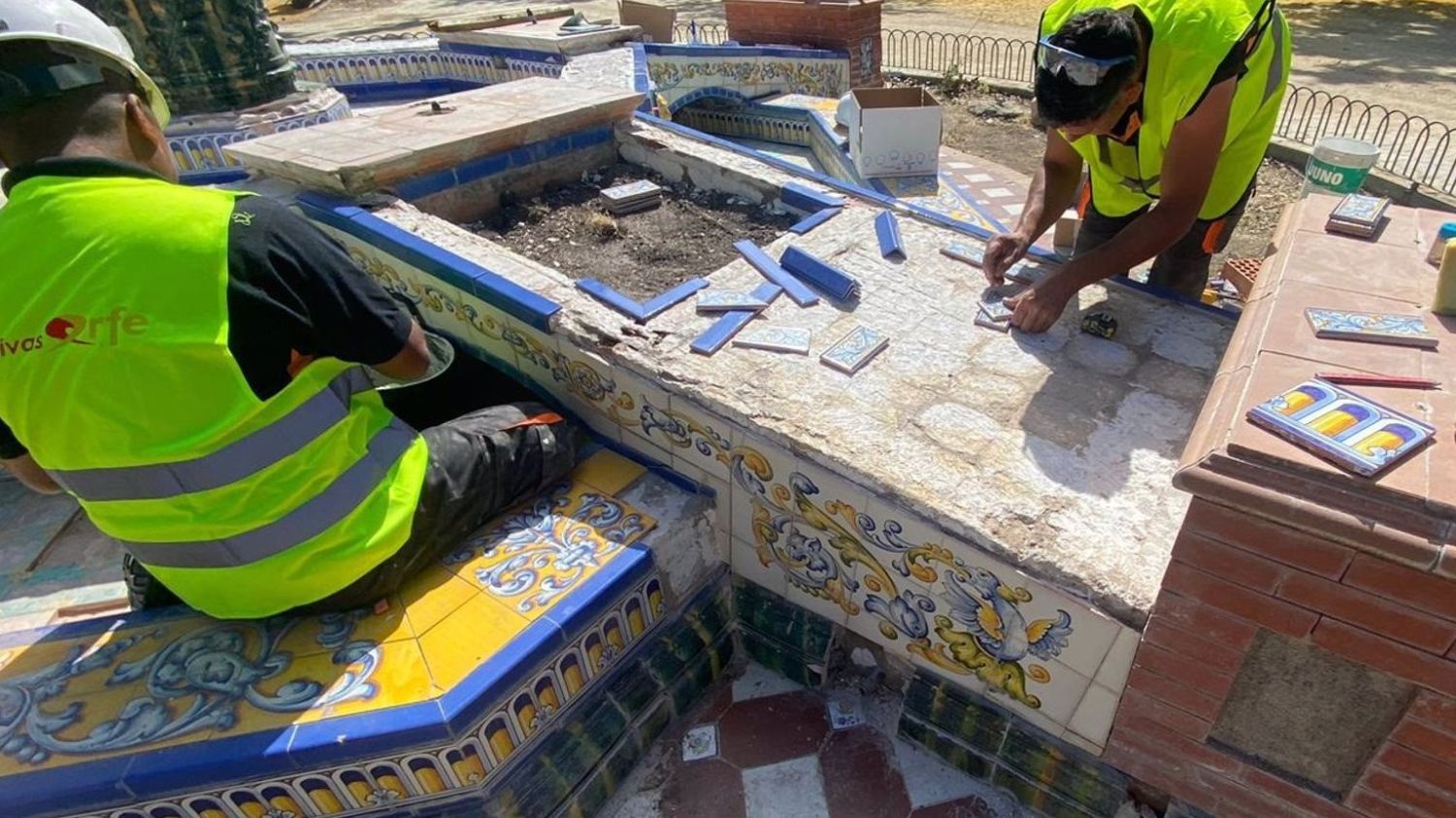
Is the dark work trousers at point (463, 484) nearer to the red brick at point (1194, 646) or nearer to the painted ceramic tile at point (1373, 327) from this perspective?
the red brick at point (1194, 646)

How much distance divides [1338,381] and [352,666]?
227 centimetres

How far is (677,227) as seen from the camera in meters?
3.58

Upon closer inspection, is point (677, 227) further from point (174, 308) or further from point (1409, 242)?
point (1409, 242)

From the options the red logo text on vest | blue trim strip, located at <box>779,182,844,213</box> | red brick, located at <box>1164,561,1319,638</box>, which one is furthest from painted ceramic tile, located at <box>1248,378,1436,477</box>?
blue trim strip, located at <box>779,182,844,213</box>

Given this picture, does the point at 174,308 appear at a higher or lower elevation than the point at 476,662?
higher

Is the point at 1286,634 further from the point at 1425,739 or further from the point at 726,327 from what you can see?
the point at 726,327

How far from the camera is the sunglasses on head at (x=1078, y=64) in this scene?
220 cm

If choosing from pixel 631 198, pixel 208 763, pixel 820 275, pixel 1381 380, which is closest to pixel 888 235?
pixel 820 275

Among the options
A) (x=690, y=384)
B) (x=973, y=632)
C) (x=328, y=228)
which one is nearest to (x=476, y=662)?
(x=690, y=384)

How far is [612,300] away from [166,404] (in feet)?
4.53

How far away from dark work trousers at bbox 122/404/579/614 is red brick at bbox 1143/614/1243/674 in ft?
5.69

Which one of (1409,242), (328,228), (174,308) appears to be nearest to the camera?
(174,308)

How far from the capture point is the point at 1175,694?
5.56ft

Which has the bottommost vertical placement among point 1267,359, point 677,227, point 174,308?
point 677,227
